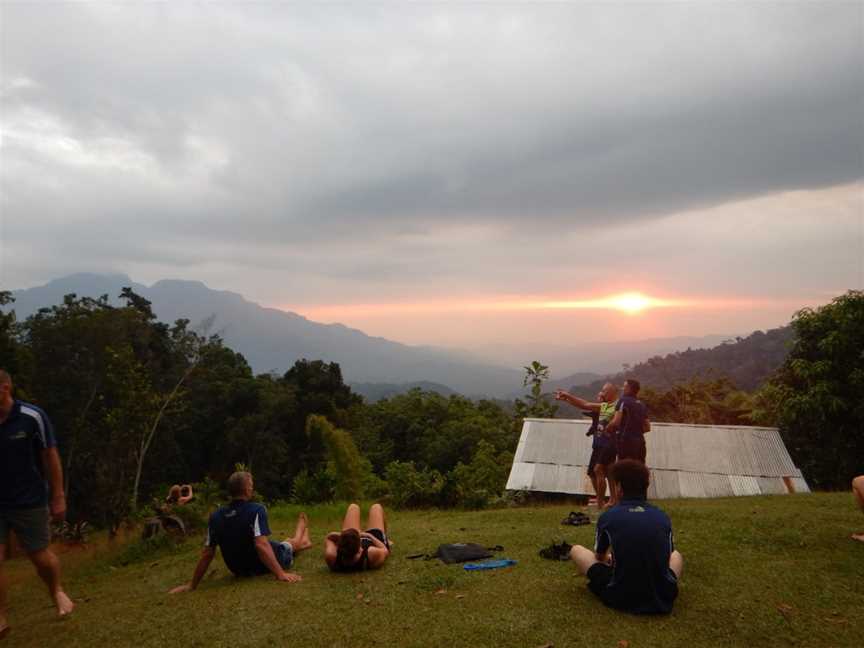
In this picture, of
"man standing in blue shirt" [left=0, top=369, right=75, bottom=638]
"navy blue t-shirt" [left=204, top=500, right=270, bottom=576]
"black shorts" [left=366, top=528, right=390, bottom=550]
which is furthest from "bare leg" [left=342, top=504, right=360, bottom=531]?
"man standing in blue shirt" [left=0, top=369, right=75, bottom=638]

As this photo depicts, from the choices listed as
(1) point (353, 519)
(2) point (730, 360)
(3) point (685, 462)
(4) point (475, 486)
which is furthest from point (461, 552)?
(2) point (730, 360)

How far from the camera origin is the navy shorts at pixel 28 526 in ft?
18.0

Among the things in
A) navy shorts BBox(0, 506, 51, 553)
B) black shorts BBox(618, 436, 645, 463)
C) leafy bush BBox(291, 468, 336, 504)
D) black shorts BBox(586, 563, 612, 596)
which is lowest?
leafy bush BBox(291, 468, 336, 504)

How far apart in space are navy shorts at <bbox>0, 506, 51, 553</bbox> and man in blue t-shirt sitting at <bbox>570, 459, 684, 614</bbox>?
5.34m

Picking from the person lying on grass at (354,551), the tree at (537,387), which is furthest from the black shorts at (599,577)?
the tree at (537,387)

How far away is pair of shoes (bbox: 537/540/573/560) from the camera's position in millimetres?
6887

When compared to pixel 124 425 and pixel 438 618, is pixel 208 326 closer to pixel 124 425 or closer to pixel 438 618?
pixel 124 425

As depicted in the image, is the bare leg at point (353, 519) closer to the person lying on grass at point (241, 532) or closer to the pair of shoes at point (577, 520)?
the person lying on grass at point (241, 532)

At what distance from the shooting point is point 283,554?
7121 millimetres

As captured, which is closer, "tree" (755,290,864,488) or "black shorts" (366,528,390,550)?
"black shorts" (366,528,390,550)

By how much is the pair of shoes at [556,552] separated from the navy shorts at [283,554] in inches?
123

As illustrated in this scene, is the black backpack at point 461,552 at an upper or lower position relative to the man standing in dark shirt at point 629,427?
lower

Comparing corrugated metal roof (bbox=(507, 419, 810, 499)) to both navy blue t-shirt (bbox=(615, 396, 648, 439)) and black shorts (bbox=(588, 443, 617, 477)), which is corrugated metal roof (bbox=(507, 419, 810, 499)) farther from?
navy blue t-shirt (bbox=(615, 396, 648, 439))

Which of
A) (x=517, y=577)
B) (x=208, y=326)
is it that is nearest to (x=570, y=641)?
(x=517, y=577)
